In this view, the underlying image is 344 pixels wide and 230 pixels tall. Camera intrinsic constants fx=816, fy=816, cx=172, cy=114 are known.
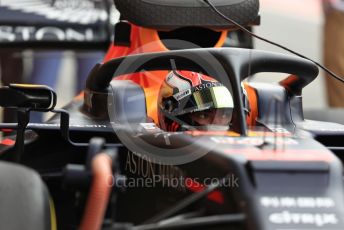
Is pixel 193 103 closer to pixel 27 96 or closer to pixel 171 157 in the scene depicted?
pixel 171 157

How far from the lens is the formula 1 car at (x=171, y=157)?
1584mm

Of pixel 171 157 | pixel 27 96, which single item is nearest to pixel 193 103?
pixel 171 157

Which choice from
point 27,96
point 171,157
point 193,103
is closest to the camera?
point 171,157

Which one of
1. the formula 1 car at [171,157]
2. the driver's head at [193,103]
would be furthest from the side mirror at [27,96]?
the driver's head at [193,103]

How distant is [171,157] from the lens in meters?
1.87

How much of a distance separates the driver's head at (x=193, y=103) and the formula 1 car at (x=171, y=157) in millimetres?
56

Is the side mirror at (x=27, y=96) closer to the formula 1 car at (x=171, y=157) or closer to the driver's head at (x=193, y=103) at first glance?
the formula 1 car at (x=171, y=157)

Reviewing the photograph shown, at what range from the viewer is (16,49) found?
408cm

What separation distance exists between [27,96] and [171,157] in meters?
0.40

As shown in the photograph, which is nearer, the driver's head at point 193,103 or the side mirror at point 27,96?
the side mirror at point 27,96

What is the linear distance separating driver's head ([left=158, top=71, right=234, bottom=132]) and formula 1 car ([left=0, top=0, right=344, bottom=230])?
56 mm

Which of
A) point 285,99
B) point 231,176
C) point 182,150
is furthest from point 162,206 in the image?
point 285,99

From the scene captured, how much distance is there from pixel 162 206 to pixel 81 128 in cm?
43

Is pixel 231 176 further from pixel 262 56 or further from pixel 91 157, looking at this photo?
pixel 262 56
